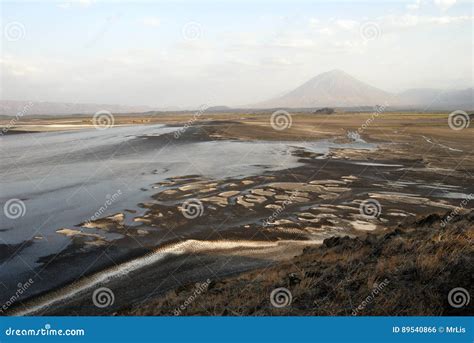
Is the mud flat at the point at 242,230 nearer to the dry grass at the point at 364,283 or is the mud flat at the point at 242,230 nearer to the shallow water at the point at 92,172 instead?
the dry grass at the point at 364,283

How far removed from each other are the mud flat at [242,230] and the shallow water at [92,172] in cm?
96

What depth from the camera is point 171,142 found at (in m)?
48.6

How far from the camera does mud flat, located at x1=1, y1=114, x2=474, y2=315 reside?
10.1m

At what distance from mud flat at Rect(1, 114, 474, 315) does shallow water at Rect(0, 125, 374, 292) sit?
962mm

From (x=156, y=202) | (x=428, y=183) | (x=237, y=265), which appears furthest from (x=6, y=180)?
(x=428, y=183)

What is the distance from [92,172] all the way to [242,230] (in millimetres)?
17448

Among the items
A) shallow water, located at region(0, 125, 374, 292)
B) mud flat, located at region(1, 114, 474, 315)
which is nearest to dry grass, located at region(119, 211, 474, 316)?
mud flat, located at region(1, 114, 474, 315)

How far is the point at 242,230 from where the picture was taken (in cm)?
1616

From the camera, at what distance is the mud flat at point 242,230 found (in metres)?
10.1

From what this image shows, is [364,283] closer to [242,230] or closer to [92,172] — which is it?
[242,230]

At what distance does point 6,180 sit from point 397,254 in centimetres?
2667

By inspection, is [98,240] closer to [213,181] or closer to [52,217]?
[52,217]

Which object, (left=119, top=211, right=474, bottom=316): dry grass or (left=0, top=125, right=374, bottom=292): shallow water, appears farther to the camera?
(left=0, top=125, right=374, bottom=292): shallow water

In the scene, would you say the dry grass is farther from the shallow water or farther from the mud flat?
the shallow water
